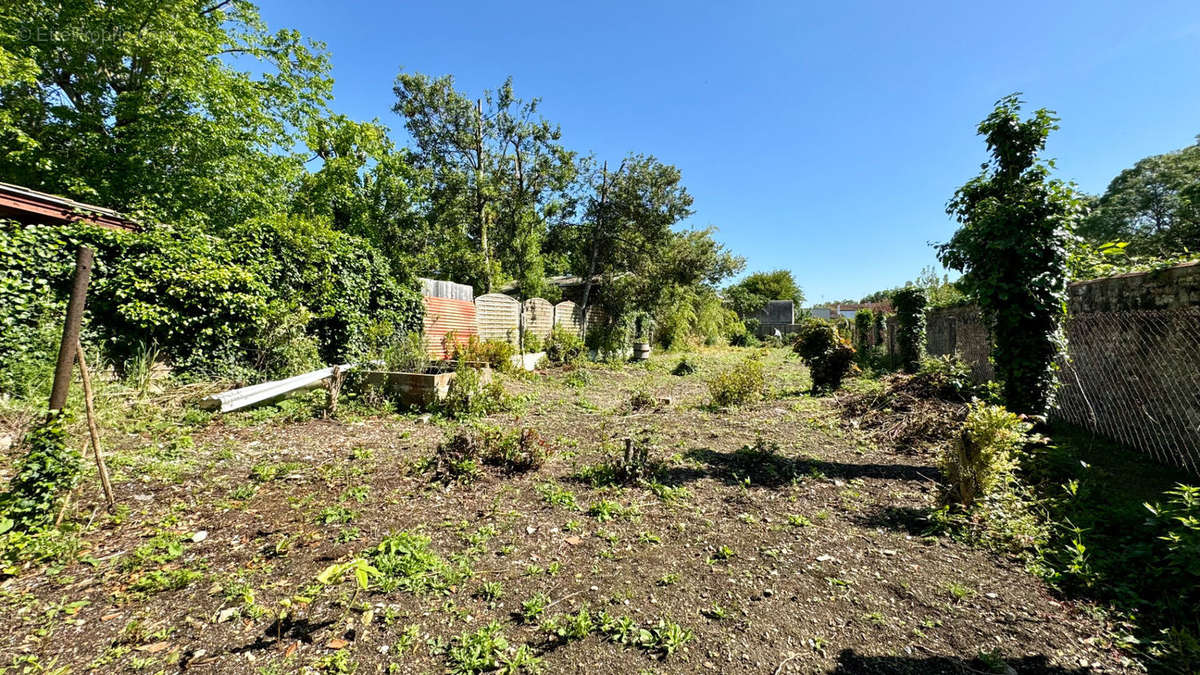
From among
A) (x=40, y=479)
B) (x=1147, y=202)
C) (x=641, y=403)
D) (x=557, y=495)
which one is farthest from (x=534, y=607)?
(x=1147, y=202)

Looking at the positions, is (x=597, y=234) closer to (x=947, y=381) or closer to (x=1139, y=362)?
(x=947, y=381)

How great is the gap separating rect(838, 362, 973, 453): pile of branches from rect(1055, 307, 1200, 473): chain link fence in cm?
116

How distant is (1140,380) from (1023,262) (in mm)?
1712

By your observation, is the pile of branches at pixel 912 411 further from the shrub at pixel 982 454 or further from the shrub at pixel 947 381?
the shrub at pixel 982 454

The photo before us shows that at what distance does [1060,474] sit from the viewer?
3.81 m

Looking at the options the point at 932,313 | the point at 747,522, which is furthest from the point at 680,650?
the point at 932,313

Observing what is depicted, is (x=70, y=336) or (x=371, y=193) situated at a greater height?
(x=371, y=193)

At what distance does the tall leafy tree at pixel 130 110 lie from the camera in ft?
30.8

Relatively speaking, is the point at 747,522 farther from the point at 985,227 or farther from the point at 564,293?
the point at 564,293

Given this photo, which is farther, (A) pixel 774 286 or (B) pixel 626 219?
(A) pixel 774 286

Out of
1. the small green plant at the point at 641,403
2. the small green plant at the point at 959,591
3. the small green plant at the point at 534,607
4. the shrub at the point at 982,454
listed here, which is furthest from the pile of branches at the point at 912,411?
the small green plant at the point at 534,607

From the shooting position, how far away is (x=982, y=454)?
3.22 metres

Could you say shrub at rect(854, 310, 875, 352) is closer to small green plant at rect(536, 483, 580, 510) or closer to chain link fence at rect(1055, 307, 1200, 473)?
chain link fence at rect(1055, 307, 1200, 473)

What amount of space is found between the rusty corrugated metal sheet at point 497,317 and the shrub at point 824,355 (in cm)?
745
